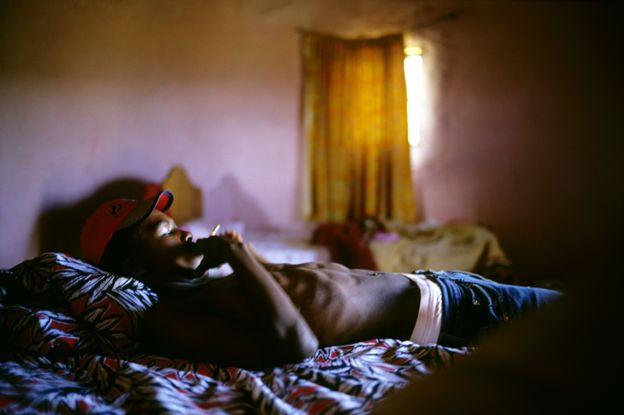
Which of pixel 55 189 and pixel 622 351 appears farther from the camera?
pixel 55 189

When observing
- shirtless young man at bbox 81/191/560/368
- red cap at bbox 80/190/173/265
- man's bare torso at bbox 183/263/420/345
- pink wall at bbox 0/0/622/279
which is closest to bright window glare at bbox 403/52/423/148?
pink wall at bbox 0/0/622/279

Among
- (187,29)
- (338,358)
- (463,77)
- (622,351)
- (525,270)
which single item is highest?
(187,29)

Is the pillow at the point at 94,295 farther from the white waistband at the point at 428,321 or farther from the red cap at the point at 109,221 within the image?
the white waistband at the point at 428,321

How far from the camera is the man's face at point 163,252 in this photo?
4.46ft

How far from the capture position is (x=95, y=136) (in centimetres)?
296

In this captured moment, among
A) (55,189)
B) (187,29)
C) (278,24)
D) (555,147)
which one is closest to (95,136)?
(55,189)

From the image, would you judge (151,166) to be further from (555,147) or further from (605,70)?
(605,70)

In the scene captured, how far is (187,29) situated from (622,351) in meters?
3.89

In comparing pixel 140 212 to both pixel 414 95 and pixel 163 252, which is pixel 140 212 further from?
pixel 414 95

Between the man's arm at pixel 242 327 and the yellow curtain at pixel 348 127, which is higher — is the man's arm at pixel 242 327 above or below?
below

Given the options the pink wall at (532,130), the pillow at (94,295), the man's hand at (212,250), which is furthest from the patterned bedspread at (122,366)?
the pink wall at (532,130)

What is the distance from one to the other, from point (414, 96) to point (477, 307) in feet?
11.4

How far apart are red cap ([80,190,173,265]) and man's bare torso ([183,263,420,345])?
1.11 ft

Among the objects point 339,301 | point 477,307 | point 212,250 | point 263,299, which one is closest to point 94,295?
point 212,250
